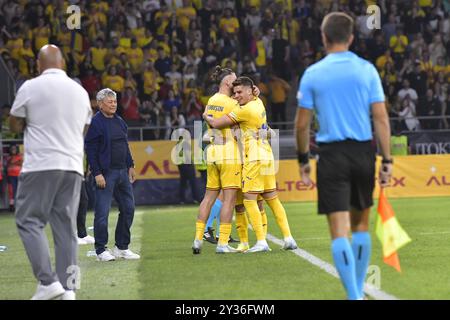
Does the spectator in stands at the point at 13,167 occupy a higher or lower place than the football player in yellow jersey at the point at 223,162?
lower

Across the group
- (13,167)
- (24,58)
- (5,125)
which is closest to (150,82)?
(24,58)

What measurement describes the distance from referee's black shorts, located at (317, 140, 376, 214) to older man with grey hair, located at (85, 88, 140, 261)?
16.2 ft

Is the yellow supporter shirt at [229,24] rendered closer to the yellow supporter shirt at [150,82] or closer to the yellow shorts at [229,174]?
the yellow supporter shirt at [150,82]

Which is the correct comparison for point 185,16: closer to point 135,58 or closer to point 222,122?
point 135,58

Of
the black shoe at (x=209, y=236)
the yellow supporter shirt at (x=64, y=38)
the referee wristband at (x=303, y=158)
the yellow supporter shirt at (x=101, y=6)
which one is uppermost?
the yellow supporter shirt at (x=101, y=6)

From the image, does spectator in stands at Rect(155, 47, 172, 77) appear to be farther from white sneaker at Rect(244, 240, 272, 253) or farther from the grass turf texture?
white sneaker at Rect(244, 240, 272, 253)

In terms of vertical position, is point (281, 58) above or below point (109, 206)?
above

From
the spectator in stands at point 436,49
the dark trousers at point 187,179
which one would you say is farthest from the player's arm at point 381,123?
the spectator in stands at point 436,49

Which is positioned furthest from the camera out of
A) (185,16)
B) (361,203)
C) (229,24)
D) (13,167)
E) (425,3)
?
(425,3)

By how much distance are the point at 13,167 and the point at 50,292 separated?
16549 millimetres

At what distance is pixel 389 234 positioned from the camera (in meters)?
8.12

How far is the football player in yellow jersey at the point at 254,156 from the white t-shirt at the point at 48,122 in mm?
4238

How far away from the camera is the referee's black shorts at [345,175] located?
797 centimetres

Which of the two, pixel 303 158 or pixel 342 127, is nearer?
pixel 342 127
